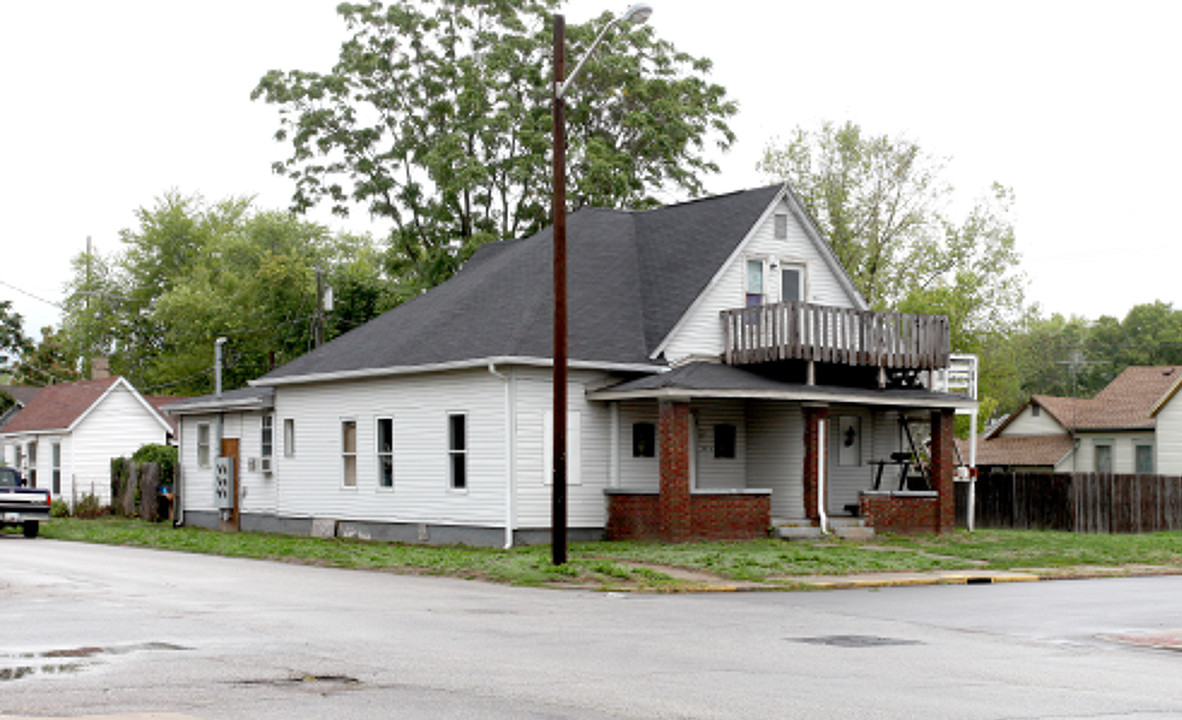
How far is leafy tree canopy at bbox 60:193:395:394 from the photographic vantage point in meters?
68.2

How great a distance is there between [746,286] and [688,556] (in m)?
9.36

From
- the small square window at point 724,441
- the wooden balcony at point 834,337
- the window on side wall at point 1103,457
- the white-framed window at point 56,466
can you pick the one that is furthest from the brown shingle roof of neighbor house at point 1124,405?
the white-framed window at point 56,466

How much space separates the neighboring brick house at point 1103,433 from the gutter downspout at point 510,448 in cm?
3401

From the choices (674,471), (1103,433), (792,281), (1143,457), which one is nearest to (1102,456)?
(1103,433)

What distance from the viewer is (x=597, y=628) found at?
14438 millimetres

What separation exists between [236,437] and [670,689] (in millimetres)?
28126

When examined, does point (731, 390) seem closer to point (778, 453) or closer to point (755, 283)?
point (778, 453)

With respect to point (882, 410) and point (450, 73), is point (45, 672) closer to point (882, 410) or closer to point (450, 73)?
point (882, 410)

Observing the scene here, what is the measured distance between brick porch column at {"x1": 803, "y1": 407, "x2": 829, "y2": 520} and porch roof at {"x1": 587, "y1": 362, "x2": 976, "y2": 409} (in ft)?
1.26

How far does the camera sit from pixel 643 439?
28.8m

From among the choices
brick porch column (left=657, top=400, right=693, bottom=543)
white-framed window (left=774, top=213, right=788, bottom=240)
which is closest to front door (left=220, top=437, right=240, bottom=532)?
brick porch column (left=657, top=400, right=693, bottom=543)

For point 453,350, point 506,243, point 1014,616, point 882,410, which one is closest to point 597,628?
point 1014,616

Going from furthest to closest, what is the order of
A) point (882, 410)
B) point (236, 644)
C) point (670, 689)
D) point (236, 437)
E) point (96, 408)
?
point (96, 408) → point (236, 437) → point (882, 410) → point (236, 644) → point (670, 689)

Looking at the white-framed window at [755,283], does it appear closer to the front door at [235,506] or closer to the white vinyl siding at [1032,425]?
the front door at [235,506]
